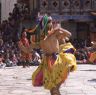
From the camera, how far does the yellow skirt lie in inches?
337

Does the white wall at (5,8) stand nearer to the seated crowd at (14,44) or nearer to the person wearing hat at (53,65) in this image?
the seated crowd at (14,44)

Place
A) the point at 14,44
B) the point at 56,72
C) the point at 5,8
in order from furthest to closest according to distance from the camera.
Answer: the point at 5,8 → the point at 14,44 → the point at 56,72

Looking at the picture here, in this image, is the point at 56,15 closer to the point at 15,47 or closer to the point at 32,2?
the point at 32,2

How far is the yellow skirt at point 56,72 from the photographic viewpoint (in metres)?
8.57

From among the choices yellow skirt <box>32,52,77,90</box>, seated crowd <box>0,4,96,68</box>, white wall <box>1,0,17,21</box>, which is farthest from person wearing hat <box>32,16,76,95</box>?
white wall <box>1,0,17,21</box>

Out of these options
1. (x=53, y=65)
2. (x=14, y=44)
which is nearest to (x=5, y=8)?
(x=14, y=44)

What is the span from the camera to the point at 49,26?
370 inches

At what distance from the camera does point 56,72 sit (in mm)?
8609

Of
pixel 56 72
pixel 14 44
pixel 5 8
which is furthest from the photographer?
pixel 5 8

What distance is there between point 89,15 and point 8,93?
23.1m

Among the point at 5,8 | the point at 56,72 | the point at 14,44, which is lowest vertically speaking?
the point at 14,44

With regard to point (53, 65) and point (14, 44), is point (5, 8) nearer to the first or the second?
point (14, 44)

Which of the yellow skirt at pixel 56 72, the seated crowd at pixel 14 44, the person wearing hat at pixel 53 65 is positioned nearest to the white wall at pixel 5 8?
the seated crowd at pixel 14 44

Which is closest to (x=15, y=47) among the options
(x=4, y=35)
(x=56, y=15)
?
(x=4, y=35)
